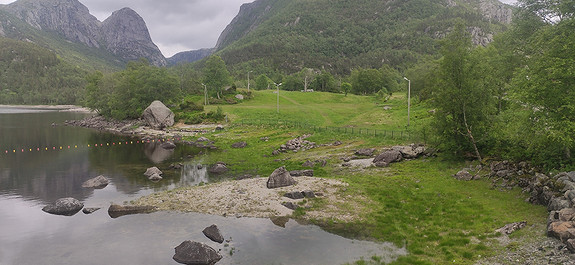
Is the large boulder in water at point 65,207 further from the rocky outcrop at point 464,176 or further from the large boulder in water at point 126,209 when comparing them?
the rocky outcrop at point 464,176

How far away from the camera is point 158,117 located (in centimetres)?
9769

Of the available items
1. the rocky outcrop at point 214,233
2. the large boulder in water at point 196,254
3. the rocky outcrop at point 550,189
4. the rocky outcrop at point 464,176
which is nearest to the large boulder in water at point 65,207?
the rocky outcrop at point 214,233

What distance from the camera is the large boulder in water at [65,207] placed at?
31250mm

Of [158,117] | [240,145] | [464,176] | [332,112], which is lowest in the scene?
[240,145]

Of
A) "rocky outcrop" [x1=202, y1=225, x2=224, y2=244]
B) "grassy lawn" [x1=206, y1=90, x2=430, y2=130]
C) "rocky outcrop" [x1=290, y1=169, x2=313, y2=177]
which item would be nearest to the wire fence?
"grassy lawn" [x1=206, y1=90, x2=430, y2=130]

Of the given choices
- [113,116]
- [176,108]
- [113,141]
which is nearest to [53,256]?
[113,141]

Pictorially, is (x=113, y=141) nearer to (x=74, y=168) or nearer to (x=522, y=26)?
(x=74, y=168)

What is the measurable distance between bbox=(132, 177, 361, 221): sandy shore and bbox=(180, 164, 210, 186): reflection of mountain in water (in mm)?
3956

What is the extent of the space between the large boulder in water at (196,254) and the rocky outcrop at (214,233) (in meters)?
2.03

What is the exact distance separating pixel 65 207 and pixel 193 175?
52.4 feet

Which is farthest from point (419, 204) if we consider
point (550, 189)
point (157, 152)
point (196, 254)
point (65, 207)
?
point (157, 152)

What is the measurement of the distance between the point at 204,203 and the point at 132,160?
101 ft

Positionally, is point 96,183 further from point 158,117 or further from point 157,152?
point 158,117

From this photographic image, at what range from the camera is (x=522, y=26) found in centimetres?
4078
